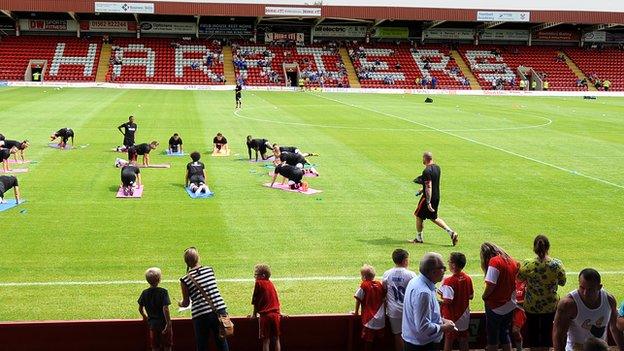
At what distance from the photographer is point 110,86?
208 ft

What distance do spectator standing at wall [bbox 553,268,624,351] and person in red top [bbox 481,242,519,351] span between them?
1149 mm

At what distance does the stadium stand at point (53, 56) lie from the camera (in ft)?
216

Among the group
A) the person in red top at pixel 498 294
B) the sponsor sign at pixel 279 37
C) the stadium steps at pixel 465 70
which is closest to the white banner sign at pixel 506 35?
the stadium steps at pixel 465 70

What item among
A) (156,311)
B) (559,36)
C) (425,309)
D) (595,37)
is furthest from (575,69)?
(156,311)

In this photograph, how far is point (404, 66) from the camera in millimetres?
75438

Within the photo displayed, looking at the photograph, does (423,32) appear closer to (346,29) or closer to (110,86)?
(346,29)

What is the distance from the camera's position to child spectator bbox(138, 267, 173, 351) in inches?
306

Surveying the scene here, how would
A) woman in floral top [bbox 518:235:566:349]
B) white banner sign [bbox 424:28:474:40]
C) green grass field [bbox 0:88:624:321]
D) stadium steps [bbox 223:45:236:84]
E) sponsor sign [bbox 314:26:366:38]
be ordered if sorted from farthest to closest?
1. white banner sign [bbox 424:28:474:40]
2. sponsor sign [bbox 314:26:366:38]
3. stadium steps [bbox 223:45:236:84]
4. green grass field [bbox 0:88:624:321]
5. woman in floral top [bbox 518:235:566:349]

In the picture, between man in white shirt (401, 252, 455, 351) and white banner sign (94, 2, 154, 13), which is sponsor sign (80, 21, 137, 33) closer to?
white banner sign (94, 2, 154, 13)

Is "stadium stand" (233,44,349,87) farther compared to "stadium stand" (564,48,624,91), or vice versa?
"stadium stand" (564,48,624,91)

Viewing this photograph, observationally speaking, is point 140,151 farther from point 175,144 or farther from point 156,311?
point 156,311

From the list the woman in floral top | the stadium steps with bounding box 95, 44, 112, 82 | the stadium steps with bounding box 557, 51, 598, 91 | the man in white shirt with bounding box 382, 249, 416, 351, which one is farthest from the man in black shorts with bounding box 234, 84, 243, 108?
the stadium steps with bounding box 557, 51, 598, 91

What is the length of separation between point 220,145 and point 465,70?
56201mm

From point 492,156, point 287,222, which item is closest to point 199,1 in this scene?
point 492,156
